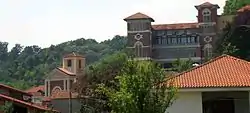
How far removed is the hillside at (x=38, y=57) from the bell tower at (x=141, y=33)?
27080 millimetres

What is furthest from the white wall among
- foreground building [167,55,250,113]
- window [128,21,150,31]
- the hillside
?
the hillside

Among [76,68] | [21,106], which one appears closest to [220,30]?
[76,68]

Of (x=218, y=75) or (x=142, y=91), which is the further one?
(x=218, y=75)

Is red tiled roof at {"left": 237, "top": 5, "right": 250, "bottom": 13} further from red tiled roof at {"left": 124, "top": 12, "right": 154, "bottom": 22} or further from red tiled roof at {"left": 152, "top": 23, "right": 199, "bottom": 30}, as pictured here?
red tiled roof at {"left": 124, "top": 12, "right": 154, "bottom": 22}

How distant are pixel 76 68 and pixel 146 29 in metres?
13.2

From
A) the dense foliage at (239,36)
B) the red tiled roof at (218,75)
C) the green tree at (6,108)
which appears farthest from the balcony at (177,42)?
the red tiled roof at (218,75)

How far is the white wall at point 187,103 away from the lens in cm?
2323

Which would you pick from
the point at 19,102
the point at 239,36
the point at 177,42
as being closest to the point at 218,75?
the point at 19,102

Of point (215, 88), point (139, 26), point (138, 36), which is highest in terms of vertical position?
point (139, 26)

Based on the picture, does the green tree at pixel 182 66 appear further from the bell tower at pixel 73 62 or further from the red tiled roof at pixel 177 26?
the red tiled roof at pixel 177 26

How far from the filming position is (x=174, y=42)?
94.2m

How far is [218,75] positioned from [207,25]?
6879 centimetres

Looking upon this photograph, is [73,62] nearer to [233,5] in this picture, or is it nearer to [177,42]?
[177,42]

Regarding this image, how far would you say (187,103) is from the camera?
2341cm
